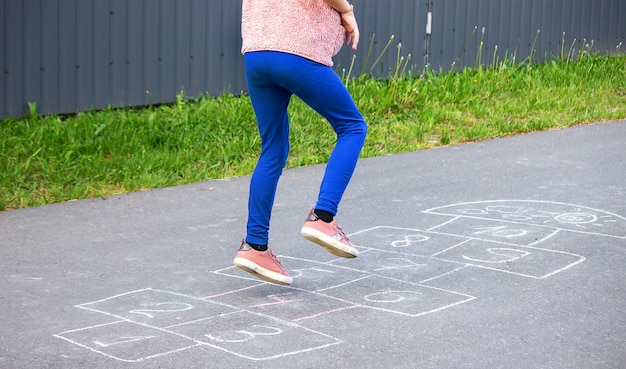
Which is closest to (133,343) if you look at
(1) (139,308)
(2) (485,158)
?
(1) (139,308)

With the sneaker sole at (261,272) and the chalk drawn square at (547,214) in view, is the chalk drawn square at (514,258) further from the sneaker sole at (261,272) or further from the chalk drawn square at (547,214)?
the sneaker sole at (261,272)

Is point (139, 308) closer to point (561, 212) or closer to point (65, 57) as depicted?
point (561, 212)

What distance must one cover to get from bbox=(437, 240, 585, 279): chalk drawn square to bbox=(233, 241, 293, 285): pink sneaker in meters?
1.12

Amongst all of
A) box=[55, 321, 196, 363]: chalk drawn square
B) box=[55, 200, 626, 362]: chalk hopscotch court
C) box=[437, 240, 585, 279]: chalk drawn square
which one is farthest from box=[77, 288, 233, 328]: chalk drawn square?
box=[437, 240, 585, 279]: chalk drawn square

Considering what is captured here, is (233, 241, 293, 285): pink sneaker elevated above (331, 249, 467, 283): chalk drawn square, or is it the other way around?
(233, 241, 293, 285): pink sneaker

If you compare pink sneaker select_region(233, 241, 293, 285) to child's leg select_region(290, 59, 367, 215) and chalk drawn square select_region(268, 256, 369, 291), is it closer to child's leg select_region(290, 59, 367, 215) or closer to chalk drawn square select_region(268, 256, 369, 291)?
chalk drawn square select_region(268, 256, 369, 291)

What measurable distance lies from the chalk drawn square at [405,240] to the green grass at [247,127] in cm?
221

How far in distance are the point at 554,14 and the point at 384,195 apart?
687 centimetres

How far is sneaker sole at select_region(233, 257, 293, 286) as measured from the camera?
5008 mm

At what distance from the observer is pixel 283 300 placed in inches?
198

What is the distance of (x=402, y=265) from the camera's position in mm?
5633

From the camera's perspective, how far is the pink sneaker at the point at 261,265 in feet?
16.5

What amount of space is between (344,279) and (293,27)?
131 centimetres

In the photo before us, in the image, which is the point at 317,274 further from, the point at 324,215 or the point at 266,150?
the point at 266,150
